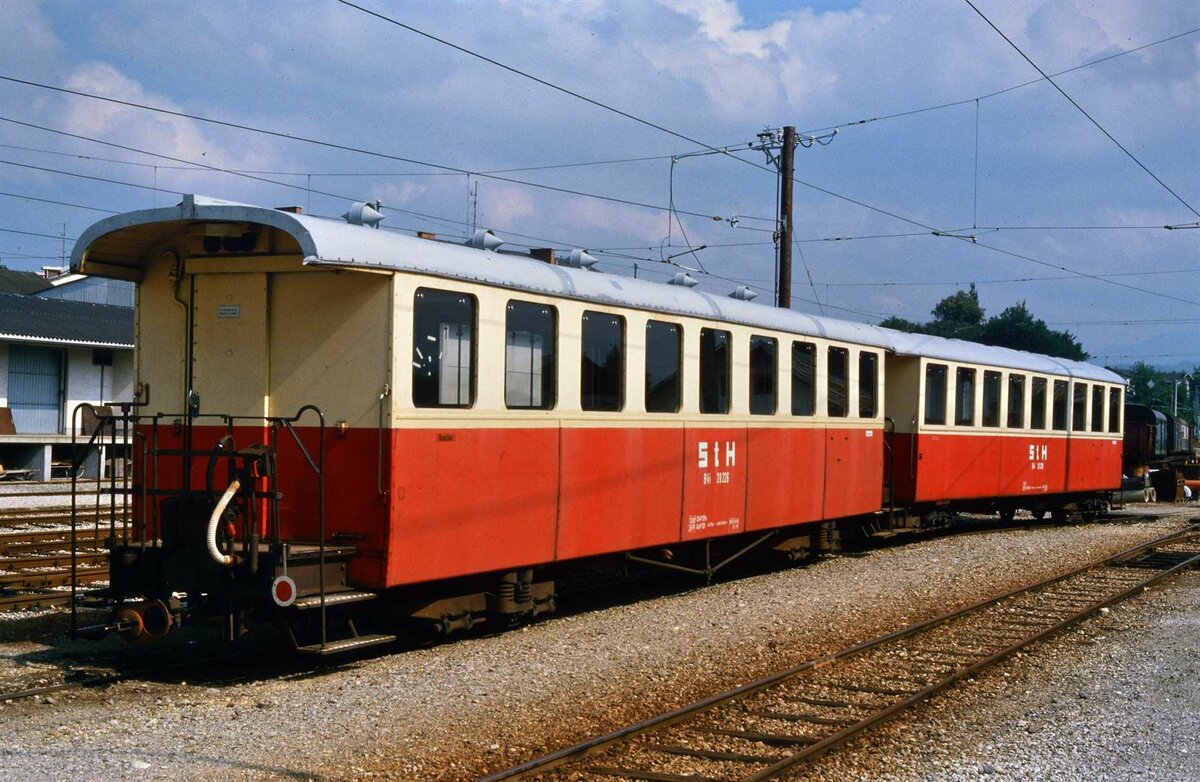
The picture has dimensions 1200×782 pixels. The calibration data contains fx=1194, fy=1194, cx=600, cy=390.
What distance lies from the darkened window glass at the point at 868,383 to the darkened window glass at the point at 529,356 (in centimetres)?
725

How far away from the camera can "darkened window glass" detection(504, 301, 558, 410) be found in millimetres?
9914

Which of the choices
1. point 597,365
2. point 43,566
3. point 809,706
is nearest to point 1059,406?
point 597,365

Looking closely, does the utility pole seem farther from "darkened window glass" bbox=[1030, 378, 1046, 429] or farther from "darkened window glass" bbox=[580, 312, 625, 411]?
"darkened window glass" bbox=[580, 312, 625, 411]

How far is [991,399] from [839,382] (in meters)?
5.96

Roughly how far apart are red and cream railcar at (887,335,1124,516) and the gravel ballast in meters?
6.64

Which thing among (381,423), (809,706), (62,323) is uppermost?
(62,323)

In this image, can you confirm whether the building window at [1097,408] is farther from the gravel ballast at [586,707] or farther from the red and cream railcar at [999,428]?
the gravel ballast at [586,707]

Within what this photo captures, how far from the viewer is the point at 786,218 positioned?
923 inches

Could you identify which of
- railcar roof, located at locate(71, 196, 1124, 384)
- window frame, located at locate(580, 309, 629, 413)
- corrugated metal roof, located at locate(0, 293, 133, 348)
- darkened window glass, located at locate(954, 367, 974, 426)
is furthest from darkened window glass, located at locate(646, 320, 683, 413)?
corrugated metal roof, located at locate(0, 293, 133, 348)

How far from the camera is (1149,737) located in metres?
7.67

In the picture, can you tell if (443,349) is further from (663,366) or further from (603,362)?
(663,366)

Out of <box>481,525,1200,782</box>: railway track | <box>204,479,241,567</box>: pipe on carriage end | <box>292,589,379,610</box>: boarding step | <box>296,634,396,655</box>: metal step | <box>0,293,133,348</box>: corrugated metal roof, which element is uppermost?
<box>0,293,133,348</box>: corrugated metal roof

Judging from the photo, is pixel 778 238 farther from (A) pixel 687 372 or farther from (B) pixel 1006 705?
(B) pixel 1006 705

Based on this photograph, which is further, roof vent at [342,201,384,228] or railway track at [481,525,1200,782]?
roof vent at [342,201,384,228]
